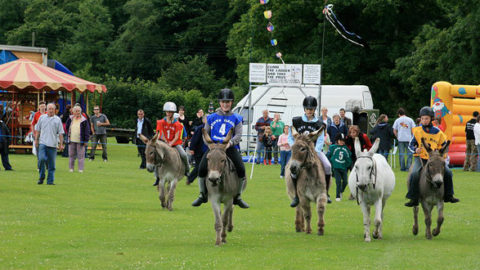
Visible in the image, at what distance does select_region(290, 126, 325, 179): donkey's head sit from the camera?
13531 mm

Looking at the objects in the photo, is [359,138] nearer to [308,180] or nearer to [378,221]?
[308,180]

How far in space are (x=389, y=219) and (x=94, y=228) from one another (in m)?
5.82

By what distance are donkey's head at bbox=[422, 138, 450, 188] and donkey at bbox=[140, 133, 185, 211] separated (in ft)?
20.2

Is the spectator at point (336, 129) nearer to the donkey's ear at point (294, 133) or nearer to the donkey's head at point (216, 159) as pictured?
the donkey's ear at point (294, 133)

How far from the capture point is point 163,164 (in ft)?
59.3

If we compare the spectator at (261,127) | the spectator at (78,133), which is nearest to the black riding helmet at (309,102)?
the spectator at (78,133)

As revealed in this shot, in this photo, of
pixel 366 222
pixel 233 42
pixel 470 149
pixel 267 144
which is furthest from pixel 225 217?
pixel 233 42

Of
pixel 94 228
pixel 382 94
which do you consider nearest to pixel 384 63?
pixel 382 94

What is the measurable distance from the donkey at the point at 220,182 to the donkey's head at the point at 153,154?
15.9 feet

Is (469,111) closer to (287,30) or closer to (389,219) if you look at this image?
(389,219)

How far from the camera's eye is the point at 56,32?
300 ft

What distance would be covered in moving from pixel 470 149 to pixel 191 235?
20099mm

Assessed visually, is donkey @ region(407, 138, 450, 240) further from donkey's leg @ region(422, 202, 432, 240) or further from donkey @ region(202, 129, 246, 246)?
donkey @ region(202, 129, 246, 246)

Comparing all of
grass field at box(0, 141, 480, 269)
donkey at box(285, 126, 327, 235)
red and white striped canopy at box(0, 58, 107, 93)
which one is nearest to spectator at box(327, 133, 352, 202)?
grass field at box(0, 141, 480, 269)
